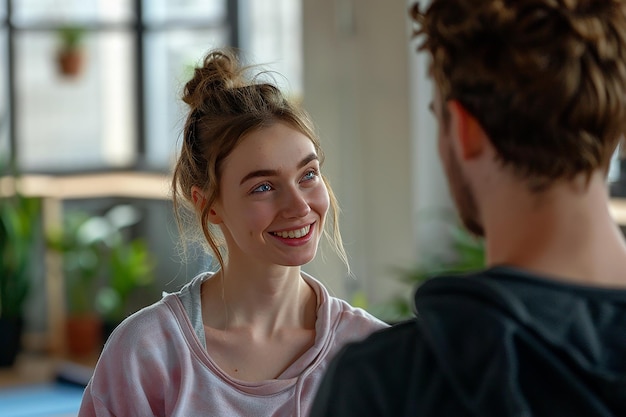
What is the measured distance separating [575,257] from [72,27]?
5.94 m

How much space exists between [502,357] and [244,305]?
991 millimetres

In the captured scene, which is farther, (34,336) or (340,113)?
(34,336)

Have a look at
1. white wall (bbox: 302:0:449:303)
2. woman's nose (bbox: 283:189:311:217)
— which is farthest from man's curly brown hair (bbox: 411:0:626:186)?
white wall (bbox: 302:0:449:303)

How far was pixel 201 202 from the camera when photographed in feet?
6.58

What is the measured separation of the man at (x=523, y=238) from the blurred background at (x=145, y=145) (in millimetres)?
3603

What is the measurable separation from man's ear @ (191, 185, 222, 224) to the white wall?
9.21 ft

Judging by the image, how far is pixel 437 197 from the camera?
198 inches

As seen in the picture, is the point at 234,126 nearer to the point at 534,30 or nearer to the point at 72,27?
the point at 534,30

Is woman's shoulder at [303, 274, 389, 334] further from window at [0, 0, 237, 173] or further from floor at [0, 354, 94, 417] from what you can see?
window at [0, 0, 237, 173]

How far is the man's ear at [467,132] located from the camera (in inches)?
39.9

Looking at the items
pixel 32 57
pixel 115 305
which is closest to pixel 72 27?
pixel 32 57

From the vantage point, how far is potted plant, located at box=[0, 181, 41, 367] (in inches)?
237

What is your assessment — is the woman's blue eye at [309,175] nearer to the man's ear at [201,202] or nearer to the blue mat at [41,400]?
the man's ear at [201,202]

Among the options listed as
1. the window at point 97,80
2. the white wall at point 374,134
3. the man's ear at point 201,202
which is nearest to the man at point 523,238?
the man's ear at point 201,202
